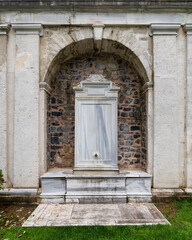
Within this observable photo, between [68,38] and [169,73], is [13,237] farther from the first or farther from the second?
[169,73]

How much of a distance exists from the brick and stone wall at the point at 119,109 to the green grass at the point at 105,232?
5.85ft

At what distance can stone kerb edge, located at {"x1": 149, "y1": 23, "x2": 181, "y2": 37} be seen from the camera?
3.70 m

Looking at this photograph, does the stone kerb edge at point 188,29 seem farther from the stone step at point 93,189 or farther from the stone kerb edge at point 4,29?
the stone kerb edge at point 4,29

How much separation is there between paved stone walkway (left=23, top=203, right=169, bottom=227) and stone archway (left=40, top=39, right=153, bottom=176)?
2.69 ft

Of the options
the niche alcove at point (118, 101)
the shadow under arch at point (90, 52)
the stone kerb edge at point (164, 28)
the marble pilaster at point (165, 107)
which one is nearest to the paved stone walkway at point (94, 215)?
the marble pilaster at point (165, 107)

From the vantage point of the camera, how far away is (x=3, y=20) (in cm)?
375

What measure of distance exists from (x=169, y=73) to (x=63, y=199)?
3.48m

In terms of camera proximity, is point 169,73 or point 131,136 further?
point 131,136

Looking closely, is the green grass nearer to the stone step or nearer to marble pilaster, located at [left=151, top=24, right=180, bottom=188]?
the stone step

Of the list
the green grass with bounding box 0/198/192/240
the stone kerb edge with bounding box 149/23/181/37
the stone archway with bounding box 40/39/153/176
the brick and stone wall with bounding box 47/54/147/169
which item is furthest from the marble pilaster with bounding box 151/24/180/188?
the green grass with bounding box 0/198/192/240

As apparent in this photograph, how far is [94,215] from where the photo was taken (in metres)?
2.98

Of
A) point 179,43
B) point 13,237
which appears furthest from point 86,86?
point 13,237

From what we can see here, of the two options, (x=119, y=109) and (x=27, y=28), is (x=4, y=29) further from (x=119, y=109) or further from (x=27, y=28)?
(x=119, y=109)

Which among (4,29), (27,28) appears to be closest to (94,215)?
(27,28)
